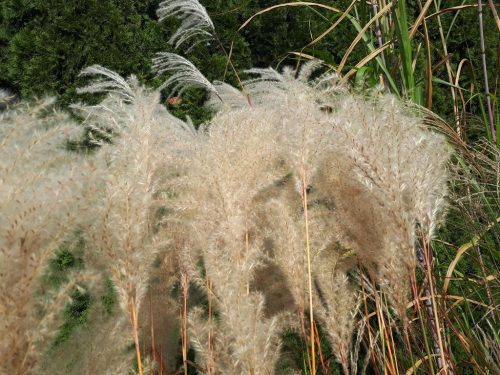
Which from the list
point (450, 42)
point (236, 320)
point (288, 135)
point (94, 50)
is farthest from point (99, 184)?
point (450, 42)

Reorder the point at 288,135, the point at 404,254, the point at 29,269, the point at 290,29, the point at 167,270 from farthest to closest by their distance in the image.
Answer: the point at 290,29
the point at 167,270
the point at 288,135
the point at 404,254
the point at 29,269

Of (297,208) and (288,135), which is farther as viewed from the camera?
(297,208)

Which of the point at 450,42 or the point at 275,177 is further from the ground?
the point at 275,177

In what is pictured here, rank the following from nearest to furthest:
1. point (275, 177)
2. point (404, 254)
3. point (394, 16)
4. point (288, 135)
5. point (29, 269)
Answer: point (29, 269)
point (404, 254)
point (288, 135)
point (275, 177)
point (394, 16)

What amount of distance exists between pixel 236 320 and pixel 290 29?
4.10m

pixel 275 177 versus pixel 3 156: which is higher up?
pixel 3 156

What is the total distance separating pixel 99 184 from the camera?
125 cm

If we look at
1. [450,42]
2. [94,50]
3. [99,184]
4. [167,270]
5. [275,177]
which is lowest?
[450,42]

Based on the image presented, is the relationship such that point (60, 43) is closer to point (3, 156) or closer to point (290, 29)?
point (290, 29)

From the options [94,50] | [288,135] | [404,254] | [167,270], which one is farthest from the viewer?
[94,50]

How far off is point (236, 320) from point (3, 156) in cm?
55

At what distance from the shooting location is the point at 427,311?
1.92 m

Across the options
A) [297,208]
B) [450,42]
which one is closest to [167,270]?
[297,208]

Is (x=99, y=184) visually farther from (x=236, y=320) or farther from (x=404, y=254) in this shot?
(x=404, y=254)
